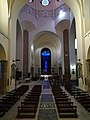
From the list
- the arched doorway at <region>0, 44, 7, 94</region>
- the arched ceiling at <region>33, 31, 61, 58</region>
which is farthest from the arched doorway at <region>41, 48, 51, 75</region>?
the arched doorway at <region>0, 44, 7, 94</region>

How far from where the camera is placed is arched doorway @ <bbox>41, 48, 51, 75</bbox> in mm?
45116

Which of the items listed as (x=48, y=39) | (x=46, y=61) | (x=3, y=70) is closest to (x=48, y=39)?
(x=48, y=39)

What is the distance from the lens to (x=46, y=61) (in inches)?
1789

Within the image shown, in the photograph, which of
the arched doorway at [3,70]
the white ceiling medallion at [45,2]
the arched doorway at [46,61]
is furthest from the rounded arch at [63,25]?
the arched doorway at [46,61]

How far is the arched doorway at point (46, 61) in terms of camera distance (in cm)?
4512

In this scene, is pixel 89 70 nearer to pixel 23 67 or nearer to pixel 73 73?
pixel 73 73

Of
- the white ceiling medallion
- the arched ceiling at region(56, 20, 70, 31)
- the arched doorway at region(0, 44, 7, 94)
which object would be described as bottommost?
the arched doorway at region(0, 44, 7, 94)

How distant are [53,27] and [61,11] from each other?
3160mm

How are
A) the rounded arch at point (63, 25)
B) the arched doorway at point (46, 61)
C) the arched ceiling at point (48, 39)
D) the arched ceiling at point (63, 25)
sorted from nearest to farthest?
the rounded arch at point (63, 25) → the arched ceiling at point (63, 25) → the arched ceiling at point (48, 39) → the arched doorway at point (46, 61)

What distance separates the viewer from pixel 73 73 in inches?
902

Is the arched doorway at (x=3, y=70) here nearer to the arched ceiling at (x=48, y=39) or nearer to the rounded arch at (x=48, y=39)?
the rounded arch at (x=48, y=39)

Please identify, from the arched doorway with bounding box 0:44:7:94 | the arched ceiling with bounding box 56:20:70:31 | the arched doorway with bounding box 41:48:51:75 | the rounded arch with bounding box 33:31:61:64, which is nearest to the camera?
the arched doorway with bounding box 0:44:7:94

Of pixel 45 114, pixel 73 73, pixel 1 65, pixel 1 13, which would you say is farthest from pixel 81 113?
pixel 73 73

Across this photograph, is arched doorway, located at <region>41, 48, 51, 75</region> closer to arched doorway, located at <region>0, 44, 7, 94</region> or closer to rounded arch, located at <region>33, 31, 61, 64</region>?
rounded arch, located at <region>33, 31, 61, 64</region>
